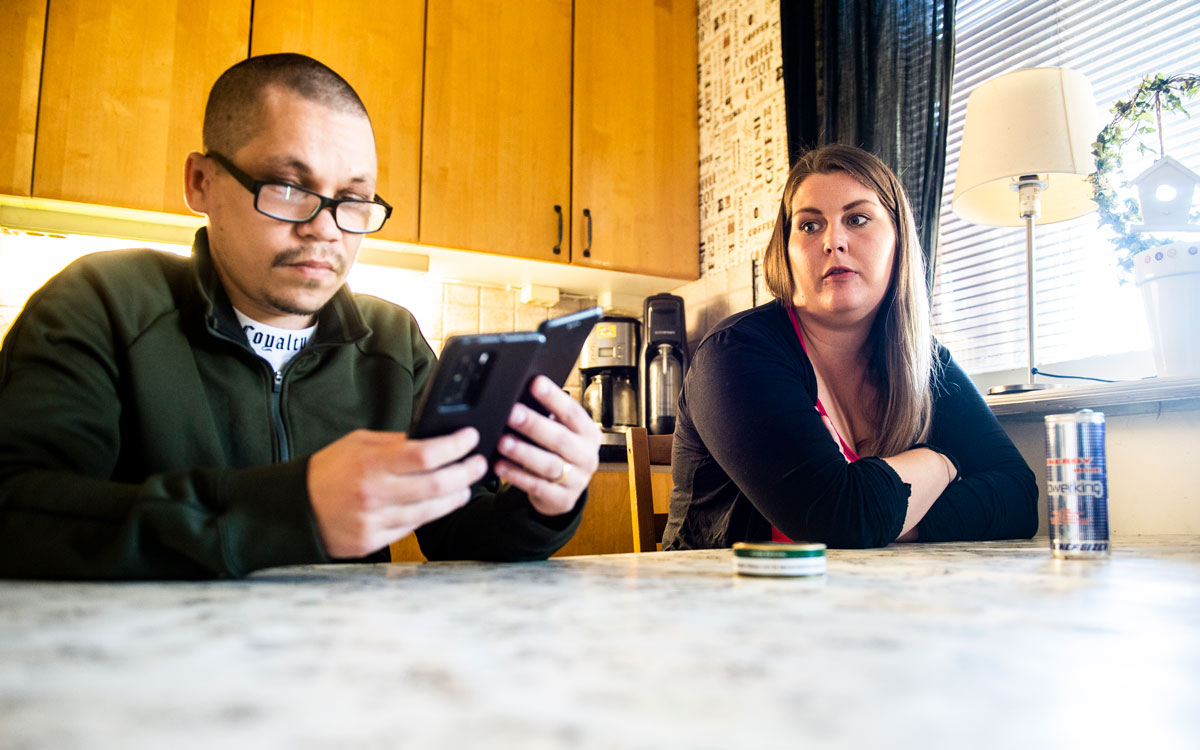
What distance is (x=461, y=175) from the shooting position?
2.74 m

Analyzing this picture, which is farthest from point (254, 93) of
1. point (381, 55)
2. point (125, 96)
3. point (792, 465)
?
point (381, 55)

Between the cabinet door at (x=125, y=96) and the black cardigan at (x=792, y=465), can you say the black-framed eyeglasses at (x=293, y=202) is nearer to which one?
the black cardigan at (x=792, y=465)

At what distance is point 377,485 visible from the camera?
64cm

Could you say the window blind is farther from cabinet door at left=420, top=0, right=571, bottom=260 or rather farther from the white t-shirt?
the white t-shirt

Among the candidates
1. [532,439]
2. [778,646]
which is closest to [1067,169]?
[532,439]

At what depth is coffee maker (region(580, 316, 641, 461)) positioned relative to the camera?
294 centimetres

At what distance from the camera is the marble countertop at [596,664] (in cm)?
29

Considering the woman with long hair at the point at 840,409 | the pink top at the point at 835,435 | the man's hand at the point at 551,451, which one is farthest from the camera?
the pink top at the point at 835,435

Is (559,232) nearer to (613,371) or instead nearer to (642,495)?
(613,371)

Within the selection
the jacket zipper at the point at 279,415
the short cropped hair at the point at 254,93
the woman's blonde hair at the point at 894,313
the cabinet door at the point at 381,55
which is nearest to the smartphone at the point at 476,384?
the jacket zipper at the point at 279,415

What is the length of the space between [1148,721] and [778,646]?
0.53 feet

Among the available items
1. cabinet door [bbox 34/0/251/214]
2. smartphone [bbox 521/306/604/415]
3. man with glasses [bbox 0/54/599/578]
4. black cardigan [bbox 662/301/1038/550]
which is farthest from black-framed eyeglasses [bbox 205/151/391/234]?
cabinet door [bbox 34/0/251/214]

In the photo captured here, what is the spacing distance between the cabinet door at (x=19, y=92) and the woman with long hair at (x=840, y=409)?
1.91 metres

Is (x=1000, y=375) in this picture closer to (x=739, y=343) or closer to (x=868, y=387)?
(x=868, y=387)
